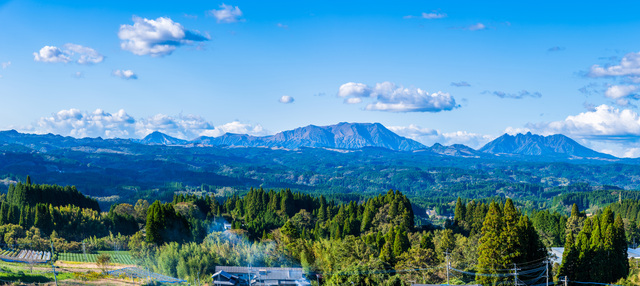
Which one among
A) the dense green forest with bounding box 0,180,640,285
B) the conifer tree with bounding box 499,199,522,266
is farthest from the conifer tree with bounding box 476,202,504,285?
the conifer tree with bounding box 499,199,522,266

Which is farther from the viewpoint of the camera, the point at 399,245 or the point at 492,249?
the point at 399,245

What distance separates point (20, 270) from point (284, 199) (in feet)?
176

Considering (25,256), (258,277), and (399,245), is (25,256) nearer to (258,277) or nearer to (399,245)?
(258,277)

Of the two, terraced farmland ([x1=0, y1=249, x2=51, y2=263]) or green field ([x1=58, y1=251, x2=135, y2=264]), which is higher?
terraced farmland ([x1=0, y1=249, x2=51, y2=263])

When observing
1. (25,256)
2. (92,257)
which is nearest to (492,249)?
(92,257)

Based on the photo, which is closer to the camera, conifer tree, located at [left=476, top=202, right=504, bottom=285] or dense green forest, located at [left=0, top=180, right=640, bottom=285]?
conifer tree, located at [left=476, top=202, right=504, bottom=285]

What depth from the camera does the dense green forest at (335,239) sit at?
47969 millimetres

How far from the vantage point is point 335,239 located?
236ft

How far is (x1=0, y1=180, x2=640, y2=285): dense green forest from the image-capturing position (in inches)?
1889

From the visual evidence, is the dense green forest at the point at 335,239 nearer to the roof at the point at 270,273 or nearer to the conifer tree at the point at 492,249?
the conifer tree at the point at 492,249

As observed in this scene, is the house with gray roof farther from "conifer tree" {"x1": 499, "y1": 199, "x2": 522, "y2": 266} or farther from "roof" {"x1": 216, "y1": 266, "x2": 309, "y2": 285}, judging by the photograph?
"conifer tree" {"x1": 499, "y1": 199, "x2": 522, "y2": 266}

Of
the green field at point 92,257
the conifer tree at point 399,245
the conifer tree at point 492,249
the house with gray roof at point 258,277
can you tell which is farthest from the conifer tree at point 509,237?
the green field at point 92,257

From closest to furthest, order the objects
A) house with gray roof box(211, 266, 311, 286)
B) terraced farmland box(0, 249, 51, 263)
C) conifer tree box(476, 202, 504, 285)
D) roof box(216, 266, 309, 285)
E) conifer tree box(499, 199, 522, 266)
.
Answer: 1. conifer tree box(499, 199, 522, 266)
2. conifer tree box(476, 202, 504, 285)
3. house with gray roof box(211, 266, 311, 286)
4. roof box(216, 266, 309, 285)
5. terraced farmland box(0, 249, 51, 263)

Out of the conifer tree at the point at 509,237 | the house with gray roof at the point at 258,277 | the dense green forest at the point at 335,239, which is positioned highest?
the conifer tree at the point at 509,237
